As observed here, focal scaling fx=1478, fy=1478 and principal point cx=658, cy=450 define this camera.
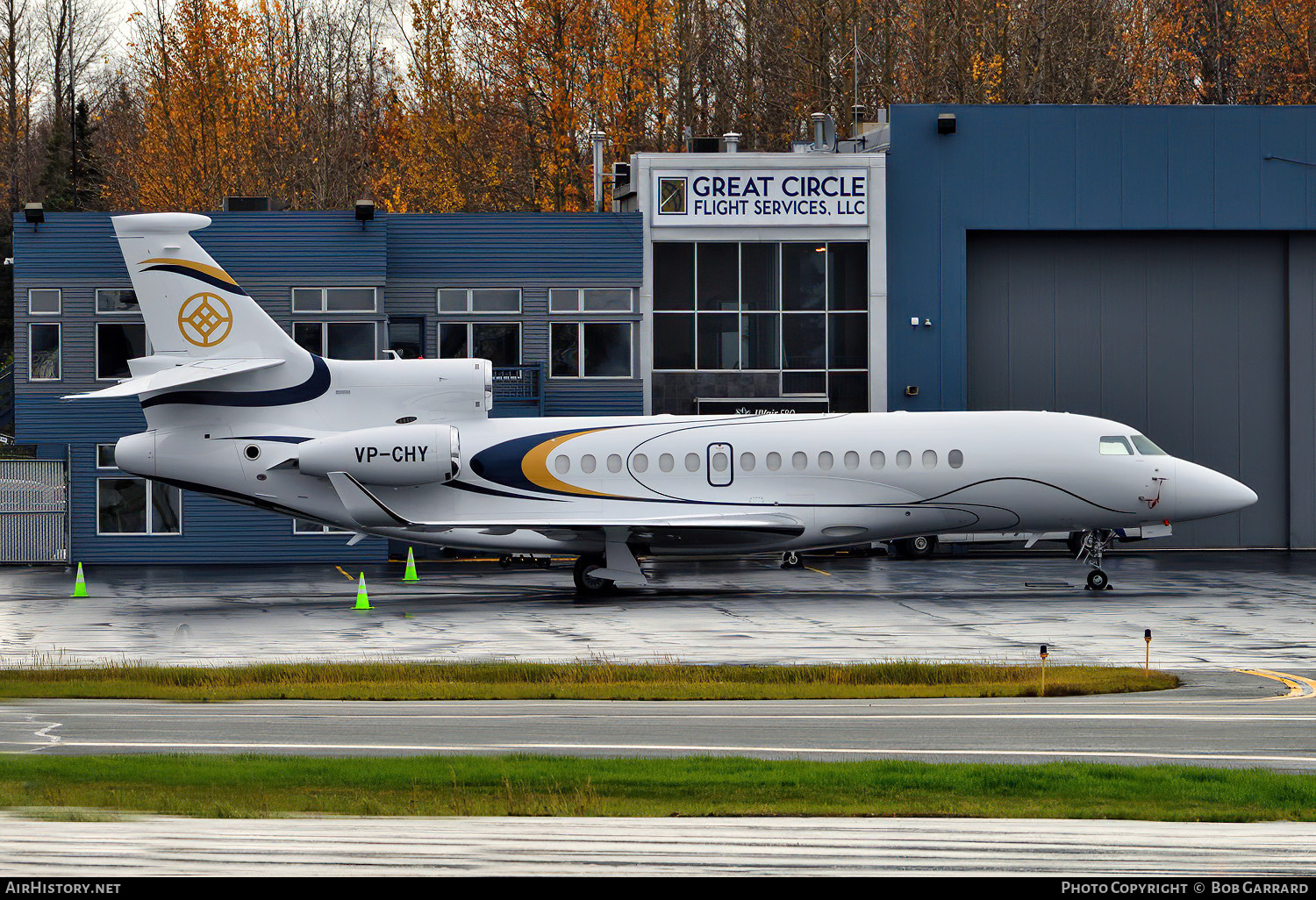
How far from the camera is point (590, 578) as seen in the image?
30.1 metres

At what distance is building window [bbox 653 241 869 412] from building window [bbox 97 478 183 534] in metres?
13.9

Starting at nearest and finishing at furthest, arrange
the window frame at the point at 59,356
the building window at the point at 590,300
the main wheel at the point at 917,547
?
the window frame at the point at 59,356 < the main wheel at the point at 917,547 < the building window at the point at 590,300

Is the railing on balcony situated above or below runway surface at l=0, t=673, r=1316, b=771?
above

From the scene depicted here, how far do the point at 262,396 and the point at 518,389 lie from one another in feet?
39.2

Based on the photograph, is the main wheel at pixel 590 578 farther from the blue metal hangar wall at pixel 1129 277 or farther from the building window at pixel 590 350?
the blue metal hangar wall at pixel 1129 277

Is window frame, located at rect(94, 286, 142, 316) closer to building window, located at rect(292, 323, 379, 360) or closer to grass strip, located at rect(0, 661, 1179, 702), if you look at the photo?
building window, located at rect(292, 323, 379, 360)

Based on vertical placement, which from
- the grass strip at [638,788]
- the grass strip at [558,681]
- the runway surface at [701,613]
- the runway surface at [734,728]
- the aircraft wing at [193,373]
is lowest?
the runway surface at [701,613]

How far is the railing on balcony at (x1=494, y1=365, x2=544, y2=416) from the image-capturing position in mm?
41031

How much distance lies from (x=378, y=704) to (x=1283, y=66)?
6140cm

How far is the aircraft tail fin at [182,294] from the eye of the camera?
2980 cm

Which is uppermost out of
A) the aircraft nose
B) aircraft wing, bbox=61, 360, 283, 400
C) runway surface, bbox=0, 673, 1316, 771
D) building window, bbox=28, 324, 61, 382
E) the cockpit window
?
building window, bbox=28, 324, 61, 382

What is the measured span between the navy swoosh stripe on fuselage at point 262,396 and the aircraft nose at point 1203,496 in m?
17.7

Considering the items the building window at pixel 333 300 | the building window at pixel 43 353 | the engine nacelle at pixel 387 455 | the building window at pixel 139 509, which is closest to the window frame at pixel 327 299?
the building window at pixel 333 300

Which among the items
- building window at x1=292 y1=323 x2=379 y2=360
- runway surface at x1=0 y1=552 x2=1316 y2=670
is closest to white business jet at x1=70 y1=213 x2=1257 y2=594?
runway surface at x1=0 y1=552 x2=1316 y2=670
